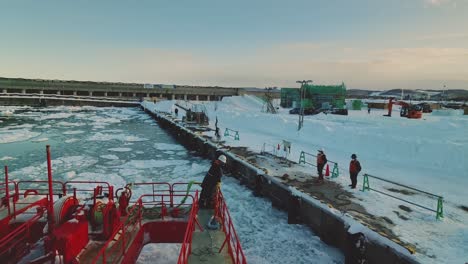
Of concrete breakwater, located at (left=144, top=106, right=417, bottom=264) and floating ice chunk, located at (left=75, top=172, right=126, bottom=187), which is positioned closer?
concrete breakwater, located at (left=144, top=106, right=417, bottom=264)

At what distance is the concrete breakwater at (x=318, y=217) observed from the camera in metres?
7.64

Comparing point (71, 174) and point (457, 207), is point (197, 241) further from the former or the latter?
point (71, 174)

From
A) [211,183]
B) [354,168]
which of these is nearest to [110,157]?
[211,183]

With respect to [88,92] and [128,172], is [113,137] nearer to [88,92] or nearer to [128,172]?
[128,172]

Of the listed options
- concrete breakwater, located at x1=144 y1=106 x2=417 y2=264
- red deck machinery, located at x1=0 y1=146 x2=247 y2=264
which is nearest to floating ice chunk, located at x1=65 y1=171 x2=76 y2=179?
red deck machinery, located at x1=0 y1=146 x2=247 y2=264

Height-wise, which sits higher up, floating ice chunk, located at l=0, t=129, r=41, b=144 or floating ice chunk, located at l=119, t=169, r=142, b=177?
floating ice chunk, located at l=0, t=129, r=41, b=144

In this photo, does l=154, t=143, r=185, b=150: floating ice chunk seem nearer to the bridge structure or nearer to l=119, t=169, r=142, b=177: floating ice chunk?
l=119, t=169, r=142, b=177: floating ice chunk

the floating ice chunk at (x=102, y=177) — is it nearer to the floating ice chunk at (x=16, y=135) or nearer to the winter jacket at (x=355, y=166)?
the winter jacket at (x=355, y=166)

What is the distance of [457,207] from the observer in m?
11.0

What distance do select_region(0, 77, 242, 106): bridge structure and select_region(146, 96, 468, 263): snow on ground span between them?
5674 cm

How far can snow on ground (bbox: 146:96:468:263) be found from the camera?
860cm

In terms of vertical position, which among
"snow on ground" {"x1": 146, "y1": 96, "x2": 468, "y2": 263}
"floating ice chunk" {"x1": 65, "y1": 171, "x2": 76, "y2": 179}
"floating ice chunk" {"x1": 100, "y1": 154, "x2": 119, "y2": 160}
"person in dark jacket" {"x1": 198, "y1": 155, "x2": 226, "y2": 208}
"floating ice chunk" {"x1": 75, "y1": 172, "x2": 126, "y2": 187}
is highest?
"person in dark jacket" {"x1": 198, "y1": 155, "x2": 226, "y2": 208}

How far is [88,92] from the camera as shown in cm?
9138

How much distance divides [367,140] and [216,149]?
11.0m
